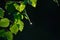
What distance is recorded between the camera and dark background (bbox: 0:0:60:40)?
6.39 ft

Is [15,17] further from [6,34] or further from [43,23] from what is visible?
[43,23]

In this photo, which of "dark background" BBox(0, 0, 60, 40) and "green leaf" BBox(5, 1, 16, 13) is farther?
"dark background" BBox(0, 0, 60, 40)

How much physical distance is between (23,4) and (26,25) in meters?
1.11

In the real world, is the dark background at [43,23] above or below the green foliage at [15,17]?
below

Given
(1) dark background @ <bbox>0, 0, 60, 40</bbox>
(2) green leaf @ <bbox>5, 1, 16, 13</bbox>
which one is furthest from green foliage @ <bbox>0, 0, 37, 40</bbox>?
(1) dark background @ <bbox>0, 0, 60, 40</bbox>

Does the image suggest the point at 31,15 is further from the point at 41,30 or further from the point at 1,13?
the point at 1,13

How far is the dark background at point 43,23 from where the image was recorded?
195cm

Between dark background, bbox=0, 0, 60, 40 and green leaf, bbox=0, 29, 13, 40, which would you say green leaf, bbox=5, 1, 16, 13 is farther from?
dark background, bbox=0, 0, 60, 40

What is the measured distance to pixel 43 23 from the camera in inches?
81.0

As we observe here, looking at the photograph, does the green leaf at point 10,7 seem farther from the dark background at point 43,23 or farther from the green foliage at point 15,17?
the dark background at point 43,23

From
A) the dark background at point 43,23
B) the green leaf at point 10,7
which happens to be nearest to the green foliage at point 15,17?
the green leaf at point 10,7

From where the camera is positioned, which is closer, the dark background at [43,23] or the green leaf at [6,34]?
the green leaf at [6,34]

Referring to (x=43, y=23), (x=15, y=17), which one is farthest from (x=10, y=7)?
(x=43, y=23)

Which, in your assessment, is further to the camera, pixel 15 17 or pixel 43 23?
pixel 43 23
